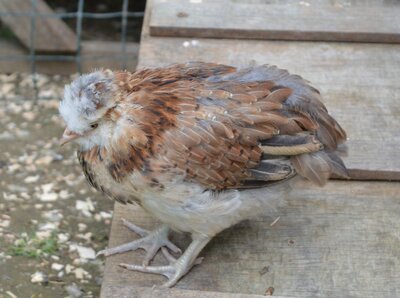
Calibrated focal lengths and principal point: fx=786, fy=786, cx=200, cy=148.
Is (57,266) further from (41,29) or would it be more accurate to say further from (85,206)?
(41,29)

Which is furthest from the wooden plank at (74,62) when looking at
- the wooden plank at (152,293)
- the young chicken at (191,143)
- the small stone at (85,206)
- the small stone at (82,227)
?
the wooden plank at (152,293)

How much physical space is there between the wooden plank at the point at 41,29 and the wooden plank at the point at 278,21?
157 cm

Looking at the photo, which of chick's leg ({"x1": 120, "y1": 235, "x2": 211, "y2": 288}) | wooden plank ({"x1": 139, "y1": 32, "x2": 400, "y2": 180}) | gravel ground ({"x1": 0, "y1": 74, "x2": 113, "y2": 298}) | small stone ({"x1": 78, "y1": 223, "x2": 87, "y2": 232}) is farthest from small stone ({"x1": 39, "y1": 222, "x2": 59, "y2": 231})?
chick's leg ({"x1": 120, "y1": 235, "x2": 211, "y2": 288})

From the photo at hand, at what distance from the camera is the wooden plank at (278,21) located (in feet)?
12.1

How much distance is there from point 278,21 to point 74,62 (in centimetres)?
201

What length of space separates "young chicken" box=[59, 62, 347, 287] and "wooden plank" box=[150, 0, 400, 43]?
3.19ft

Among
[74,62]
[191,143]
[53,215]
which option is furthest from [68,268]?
[74,62]

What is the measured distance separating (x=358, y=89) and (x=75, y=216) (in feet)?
5.25

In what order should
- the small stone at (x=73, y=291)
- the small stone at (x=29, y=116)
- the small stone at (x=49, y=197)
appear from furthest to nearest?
1. the small stone at (x=29, y=116)
2. the small stone at (x=49, y=197)
3. the small stone at (x=73, y=291)

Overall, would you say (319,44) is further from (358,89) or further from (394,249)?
(394,249)

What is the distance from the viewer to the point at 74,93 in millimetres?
2443

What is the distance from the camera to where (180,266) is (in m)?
2.65

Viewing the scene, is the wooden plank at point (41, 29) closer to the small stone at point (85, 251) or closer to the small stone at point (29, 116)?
the small stone at point (29, 116)

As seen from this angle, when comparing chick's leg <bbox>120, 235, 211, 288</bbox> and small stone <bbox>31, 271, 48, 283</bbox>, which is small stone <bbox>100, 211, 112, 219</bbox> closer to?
small stone <bbox>31, 271, 48, 283</bbox>
